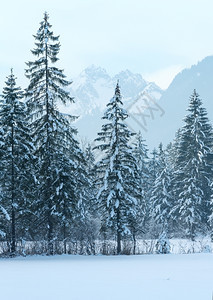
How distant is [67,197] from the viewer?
2002 cm

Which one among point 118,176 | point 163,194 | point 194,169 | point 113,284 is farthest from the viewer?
point 163,194

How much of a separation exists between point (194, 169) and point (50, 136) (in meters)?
20.7

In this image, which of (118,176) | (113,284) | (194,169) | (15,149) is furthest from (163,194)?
(113,284)

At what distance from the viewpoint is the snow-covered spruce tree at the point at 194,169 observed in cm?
3556

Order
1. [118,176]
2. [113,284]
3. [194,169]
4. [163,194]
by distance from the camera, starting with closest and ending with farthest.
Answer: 1. [113,284]
2. [118,176]
3. [194,169]
4. [163,194]

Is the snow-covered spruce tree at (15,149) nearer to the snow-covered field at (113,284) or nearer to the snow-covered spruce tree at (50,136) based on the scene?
the snow-covered spruce tree at (50,136)

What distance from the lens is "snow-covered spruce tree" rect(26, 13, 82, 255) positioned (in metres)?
20.2

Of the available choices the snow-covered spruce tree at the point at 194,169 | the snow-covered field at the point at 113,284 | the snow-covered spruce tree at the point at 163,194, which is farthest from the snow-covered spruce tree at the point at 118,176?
the snow-covered spruce tree at the point at 163,194

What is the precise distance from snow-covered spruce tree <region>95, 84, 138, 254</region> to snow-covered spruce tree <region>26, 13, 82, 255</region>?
2.08 m

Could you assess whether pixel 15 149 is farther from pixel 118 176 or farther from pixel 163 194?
pixel 163 194

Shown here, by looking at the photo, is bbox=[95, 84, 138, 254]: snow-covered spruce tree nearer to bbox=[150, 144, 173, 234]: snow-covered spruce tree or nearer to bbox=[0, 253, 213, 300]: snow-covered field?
bbox=[0, 253, 213, 300]: snow-covered field

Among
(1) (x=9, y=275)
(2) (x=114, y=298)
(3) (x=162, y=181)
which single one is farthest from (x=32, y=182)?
(3) (x=162, y=181)

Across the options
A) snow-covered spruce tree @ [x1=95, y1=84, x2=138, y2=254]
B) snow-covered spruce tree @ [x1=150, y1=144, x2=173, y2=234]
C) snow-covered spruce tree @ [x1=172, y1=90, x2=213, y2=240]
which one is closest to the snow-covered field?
snow-covered spruce tree @ [x1=95, y1=84, x2=138, y2=254]

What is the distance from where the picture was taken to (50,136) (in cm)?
2083
